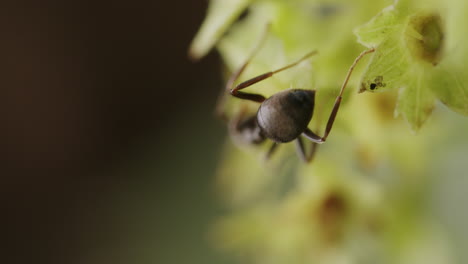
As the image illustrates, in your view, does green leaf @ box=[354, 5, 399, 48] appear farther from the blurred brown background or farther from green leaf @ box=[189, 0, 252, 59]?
the blurred brown background

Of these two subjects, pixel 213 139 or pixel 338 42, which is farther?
pixel 213 139

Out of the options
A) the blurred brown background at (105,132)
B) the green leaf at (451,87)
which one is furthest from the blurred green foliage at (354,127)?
the blurred brown background at (105,132)

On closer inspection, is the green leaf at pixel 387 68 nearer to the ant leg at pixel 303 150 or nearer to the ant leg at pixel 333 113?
the ant leg at pixel 333 113

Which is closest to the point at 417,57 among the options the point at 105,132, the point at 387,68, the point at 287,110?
the point at 387,68

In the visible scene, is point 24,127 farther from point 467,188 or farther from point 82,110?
point 467,188

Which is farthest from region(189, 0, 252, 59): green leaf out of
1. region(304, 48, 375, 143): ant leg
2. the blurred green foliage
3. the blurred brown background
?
the blurred brown background

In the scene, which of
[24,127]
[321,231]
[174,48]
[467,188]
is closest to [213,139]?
[174,48]
